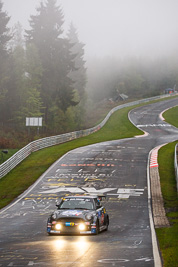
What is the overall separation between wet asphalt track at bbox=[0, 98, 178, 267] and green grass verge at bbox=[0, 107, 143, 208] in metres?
1.12

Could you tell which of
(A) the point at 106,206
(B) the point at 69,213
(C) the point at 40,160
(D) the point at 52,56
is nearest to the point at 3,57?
(D) the point at 52,56

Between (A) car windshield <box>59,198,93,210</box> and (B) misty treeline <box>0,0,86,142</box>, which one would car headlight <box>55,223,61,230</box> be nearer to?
(A) car windshield <box>59,198,93,210</box>

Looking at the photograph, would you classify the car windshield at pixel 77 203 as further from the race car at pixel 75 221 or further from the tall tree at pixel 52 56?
the tall tree at pixel 52 56

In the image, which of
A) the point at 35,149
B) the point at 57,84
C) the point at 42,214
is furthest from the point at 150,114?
the point at 42,214

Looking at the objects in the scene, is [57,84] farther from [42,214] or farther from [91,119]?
[42,214]

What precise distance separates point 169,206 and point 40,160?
21.8 m

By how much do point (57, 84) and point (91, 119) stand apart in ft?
67.2

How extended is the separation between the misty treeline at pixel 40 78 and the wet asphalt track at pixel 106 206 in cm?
2341

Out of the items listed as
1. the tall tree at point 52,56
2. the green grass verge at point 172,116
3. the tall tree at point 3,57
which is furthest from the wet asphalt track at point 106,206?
the green grass verge at point 172,116

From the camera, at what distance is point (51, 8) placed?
89.9m

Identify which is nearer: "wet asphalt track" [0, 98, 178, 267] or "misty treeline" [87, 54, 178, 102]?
"wet asphalt track" [0, 98, 178, 267]

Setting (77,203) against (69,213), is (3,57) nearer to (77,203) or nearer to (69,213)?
(77,203)

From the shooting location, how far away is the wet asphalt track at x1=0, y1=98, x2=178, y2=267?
1261 centimetres

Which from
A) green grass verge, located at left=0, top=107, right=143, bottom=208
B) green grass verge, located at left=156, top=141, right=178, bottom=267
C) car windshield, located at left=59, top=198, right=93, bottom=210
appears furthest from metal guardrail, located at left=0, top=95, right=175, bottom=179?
car windshield, located at left=59, top=198, right=93, bottom=210
